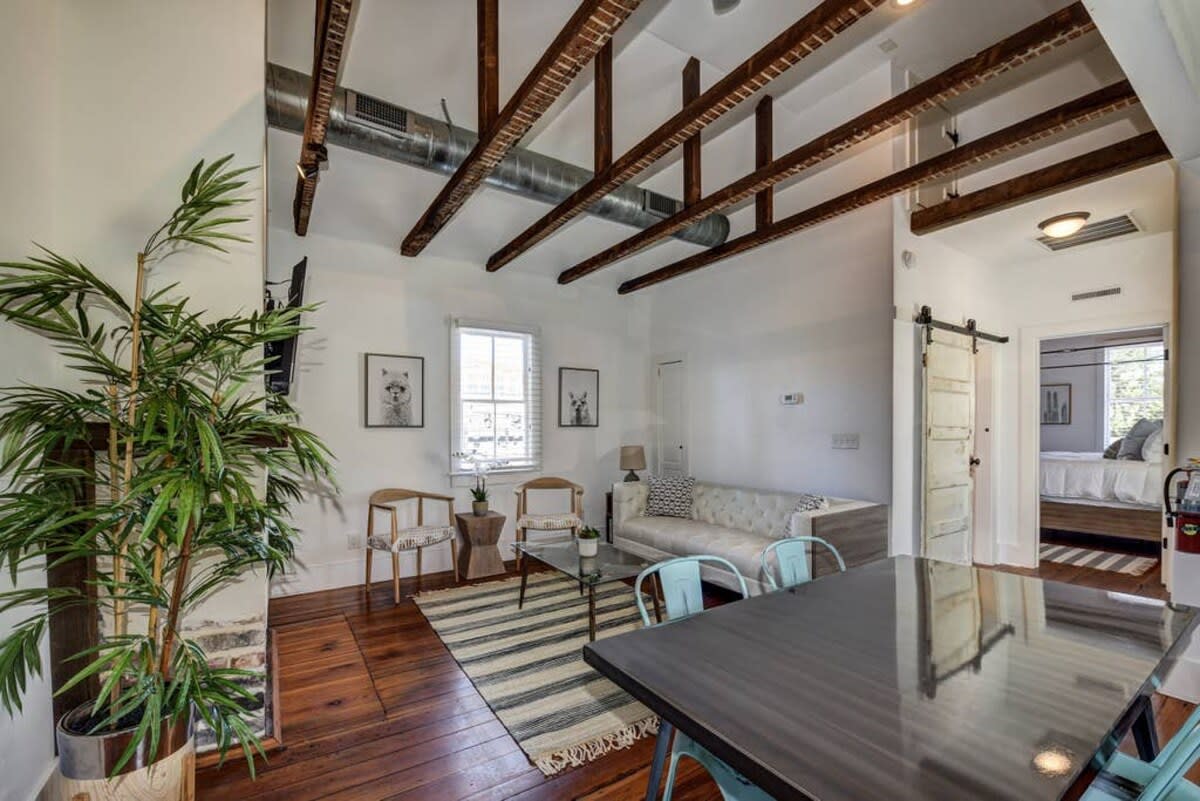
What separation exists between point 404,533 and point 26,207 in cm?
301

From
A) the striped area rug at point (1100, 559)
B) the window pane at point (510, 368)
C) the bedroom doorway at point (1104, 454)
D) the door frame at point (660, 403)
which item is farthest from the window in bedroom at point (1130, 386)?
the window pane at point (510, 368)

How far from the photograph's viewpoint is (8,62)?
5.17 ft

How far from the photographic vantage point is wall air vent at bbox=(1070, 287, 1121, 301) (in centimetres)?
440

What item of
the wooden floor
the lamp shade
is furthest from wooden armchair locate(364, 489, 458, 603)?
the lamp shade

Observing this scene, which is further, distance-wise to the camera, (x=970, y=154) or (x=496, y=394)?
(x=496, y=394)

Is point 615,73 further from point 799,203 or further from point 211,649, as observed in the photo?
point 211,649

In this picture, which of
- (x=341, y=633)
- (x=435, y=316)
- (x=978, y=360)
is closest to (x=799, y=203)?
(x=978, y=360)

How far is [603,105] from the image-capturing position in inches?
121

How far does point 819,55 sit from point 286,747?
4742 mm

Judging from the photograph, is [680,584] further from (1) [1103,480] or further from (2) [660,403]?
(1) [1103,480]

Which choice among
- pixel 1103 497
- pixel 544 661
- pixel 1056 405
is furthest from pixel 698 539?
pixel 1056 405

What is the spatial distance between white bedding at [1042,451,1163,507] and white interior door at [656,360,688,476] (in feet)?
13.6

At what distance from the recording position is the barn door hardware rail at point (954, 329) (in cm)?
404

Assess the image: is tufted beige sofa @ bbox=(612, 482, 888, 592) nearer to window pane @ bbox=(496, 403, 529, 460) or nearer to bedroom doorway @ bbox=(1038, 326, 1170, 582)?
window pane @ bbox=(496, 403, 529, 460)
